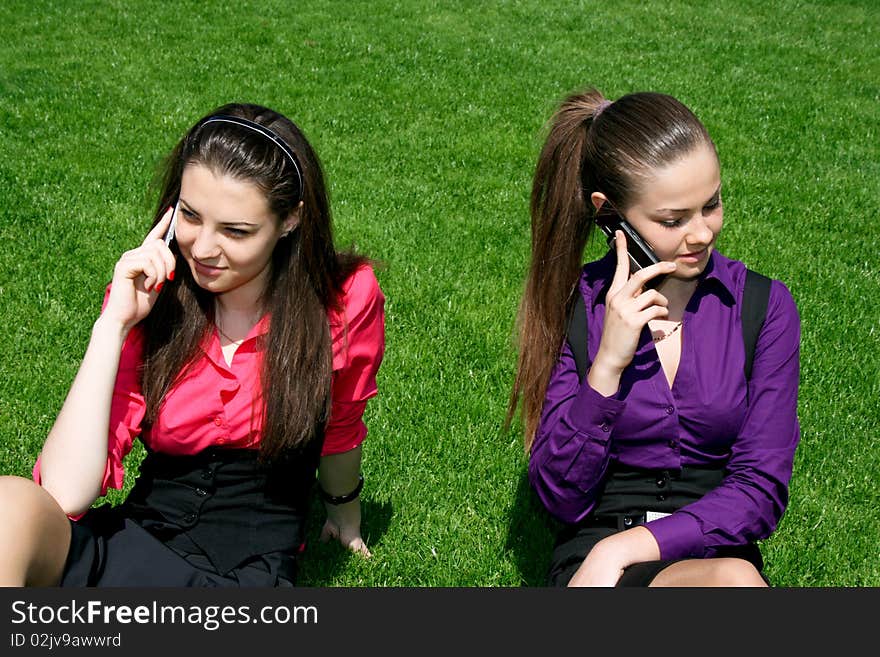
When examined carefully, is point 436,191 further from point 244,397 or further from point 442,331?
point 244,397

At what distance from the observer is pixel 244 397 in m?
3.58

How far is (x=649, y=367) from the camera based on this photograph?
347cm

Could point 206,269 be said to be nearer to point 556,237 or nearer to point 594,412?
point 556,237

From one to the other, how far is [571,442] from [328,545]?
5.43 ft

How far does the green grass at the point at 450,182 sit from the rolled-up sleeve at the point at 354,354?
731mm

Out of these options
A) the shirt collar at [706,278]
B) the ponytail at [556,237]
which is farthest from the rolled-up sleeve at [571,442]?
the shirt collar at [706,278]

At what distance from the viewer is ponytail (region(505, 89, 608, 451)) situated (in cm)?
361

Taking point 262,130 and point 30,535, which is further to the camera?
point 262,130

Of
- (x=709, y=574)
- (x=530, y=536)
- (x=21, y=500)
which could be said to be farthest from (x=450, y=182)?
(x=21, y=500)

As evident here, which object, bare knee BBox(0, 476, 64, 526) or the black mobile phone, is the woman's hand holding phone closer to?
the black mobile phone

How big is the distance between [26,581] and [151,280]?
1019mm

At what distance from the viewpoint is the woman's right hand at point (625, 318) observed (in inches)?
126

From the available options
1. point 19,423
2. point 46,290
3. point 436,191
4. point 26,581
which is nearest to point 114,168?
point 46,290

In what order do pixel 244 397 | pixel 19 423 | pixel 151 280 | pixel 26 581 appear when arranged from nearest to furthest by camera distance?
1. pixel 26 581
2. pixel 151 280
3. pixel 244 397
4. pixel 19 423
